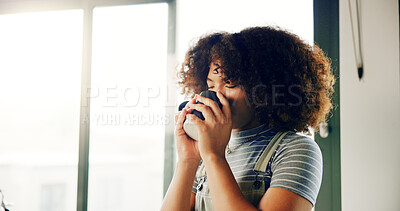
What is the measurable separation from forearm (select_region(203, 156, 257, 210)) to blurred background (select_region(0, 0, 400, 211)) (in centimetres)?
93

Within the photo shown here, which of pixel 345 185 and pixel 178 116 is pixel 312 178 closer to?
pixel 178 116

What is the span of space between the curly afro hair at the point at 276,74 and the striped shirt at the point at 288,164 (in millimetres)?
72

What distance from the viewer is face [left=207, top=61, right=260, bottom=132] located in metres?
0.83

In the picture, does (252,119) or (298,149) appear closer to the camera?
(298,149)

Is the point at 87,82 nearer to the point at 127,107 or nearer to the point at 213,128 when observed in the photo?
the point at 127,107

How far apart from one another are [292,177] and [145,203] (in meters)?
1.34

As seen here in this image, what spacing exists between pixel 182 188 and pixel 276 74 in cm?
40

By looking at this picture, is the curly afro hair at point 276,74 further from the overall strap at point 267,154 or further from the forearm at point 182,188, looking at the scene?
the forearm at point 182,188

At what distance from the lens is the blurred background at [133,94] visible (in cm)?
140

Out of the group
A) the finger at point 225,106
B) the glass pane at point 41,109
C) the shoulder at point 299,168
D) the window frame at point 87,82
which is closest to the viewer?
the shoulder at point 299,168

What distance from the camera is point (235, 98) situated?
83 cm

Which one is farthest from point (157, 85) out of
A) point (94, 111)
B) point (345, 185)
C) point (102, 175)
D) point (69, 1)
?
point (345, 185)

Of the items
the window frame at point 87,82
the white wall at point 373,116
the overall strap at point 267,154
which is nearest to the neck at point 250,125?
the overall strap at point 267,154

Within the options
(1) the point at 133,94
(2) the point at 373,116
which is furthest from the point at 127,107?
(2) the point at 373,116
